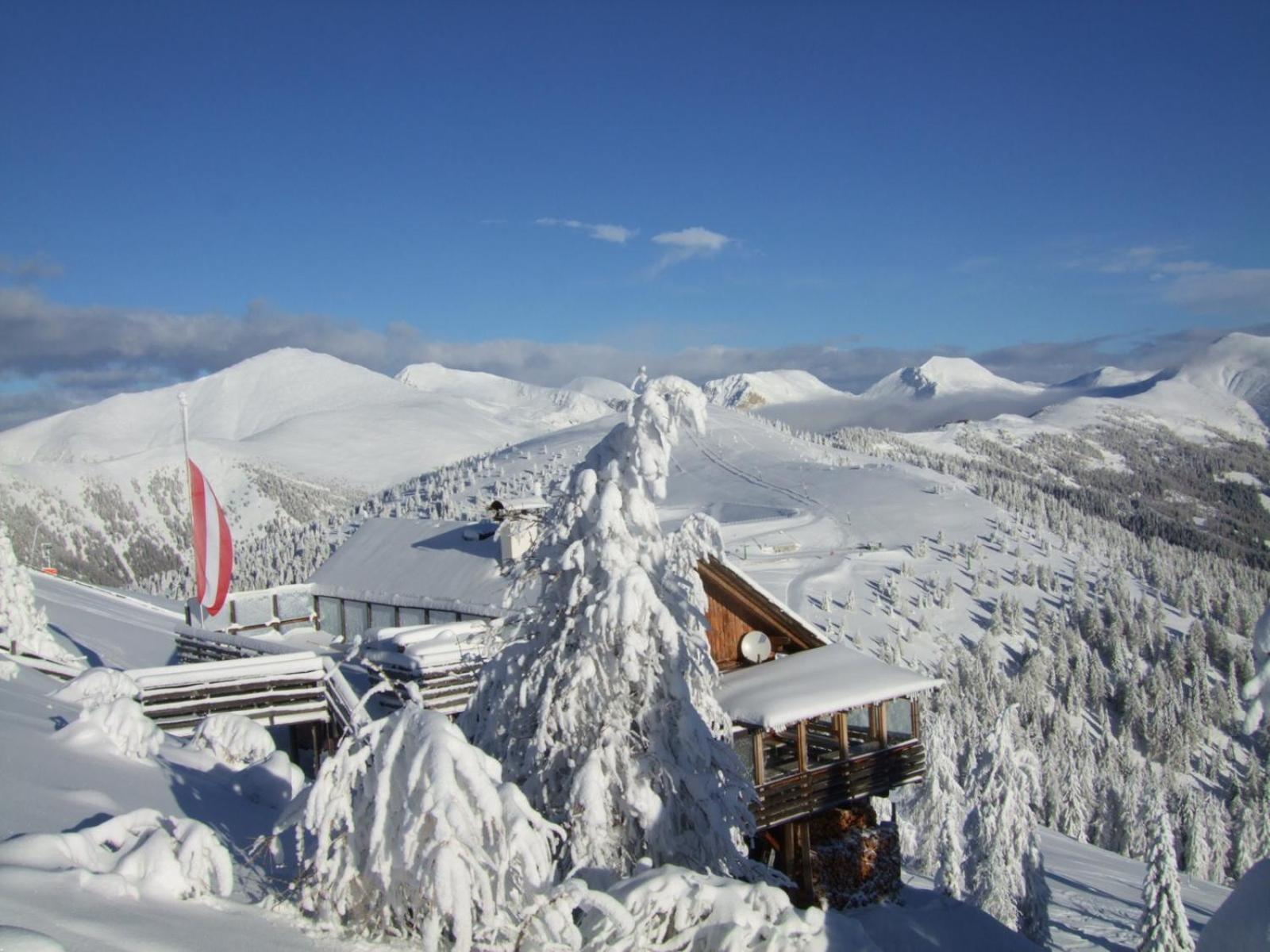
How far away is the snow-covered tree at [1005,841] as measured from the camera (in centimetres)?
→ 3478

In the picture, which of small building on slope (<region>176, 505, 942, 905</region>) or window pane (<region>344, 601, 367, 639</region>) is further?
window pane (<region>344, 601, 367, 639</region>)

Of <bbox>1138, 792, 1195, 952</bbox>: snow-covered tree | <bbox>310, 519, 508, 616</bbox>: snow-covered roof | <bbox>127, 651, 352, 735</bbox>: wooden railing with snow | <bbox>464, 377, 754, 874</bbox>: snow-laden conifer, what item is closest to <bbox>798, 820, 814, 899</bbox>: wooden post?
<bbox>464, 377, 754, 874</bbox>: snow-laden conifer

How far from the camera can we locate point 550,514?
1092 centimetres

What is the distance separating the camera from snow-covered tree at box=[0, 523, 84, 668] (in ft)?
68.2

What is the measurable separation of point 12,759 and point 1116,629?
6451 inches

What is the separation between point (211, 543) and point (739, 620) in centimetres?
1118

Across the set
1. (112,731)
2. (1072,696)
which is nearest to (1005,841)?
(112,731)

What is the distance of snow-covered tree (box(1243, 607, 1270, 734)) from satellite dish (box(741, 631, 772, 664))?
11.6 m

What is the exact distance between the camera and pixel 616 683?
10.5 metres

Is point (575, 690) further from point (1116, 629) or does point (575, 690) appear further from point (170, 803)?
point (1116, 629)

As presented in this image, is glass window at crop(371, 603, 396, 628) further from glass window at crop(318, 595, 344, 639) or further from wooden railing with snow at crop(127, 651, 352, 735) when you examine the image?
wooden railing with snow at crop(127, 651, 352, 735)

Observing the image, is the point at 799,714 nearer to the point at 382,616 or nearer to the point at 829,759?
the point at 829,759

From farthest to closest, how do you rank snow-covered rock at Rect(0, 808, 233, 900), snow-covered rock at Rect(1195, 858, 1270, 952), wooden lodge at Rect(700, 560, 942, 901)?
wooden lodge at Rect(700, 560, 942, 901) < snow-covered rock at Rect(0, 808, 233, 900) < snow-covered rock at Rect(1195, 858, 1270, 952)

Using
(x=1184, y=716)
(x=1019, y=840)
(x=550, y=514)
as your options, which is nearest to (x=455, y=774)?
(x=550, y=514)
